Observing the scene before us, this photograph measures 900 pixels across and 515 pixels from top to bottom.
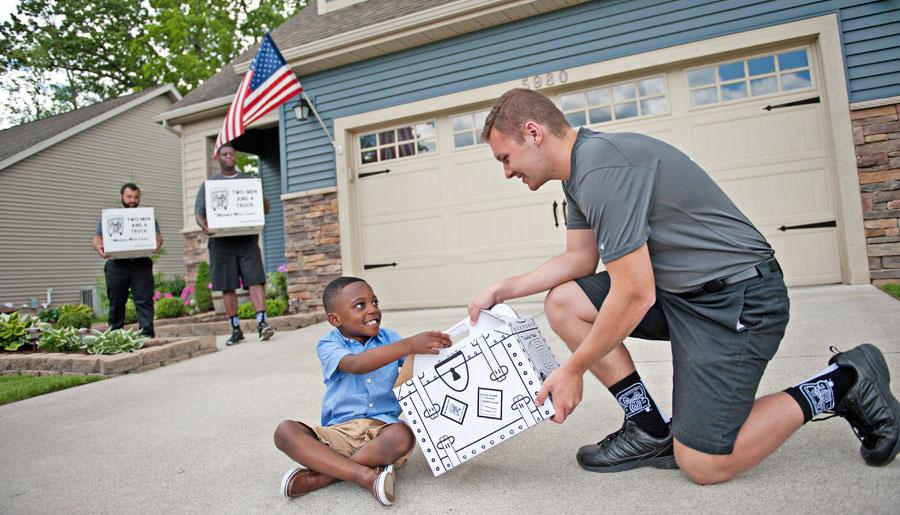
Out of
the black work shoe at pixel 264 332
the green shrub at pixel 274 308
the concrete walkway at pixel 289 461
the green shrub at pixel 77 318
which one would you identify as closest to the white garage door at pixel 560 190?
the green shrub at pixel 274 308

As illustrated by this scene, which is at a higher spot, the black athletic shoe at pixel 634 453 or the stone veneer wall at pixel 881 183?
the stone veneer wall at pixel 881 183

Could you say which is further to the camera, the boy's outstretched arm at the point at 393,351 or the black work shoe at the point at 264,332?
the black work shoe at the point at 264,332

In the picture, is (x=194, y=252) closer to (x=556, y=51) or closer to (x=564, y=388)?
(x=556, y=51)

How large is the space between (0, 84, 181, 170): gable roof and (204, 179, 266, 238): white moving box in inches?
423

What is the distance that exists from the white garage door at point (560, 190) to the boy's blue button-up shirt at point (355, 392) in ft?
13.7

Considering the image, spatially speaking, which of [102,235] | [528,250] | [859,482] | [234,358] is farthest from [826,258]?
[102,235]

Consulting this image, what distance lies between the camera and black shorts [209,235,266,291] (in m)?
5.11

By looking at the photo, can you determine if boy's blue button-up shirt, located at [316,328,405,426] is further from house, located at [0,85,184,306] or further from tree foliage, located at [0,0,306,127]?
tree foliage, located at [0,0,306,127]

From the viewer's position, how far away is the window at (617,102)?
566 cm

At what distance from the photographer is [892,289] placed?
4.45m

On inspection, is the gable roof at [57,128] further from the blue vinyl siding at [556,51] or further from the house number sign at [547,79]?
the house number sign at [547,79]

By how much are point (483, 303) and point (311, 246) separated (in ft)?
17.8

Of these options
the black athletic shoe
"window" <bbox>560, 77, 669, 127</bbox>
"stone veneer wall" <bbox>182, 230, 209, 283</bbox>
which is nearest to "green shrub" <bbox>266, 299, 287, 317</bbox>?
"stone veneer wall" <bbox>182, 230, 209, 283</bbox>

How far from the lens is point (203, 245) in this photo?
9.21 meters
